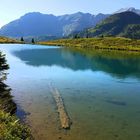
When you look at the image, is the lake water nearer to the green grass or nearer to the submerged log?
the submerged log

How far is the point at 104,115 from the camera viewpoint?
1437 inches

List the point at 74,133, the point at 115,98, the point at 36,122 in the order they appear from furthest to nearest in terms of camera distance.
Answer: the point at 115,98
the point at 36,122
the point at 74,133

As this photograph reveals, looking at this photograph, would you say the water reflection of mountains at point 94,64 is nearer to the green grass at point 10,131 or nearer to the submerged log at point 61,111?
the submerged log at point 61,111

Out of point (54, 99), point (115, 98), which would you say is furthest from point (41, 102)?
point (115, 98)

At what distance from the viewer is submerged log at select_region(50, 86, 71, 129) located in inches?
1259

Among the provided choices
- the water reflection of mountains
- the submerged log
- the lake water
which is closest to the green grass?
the lake water

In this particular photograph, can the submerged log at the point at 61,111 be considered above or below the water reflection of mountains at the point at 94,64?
above

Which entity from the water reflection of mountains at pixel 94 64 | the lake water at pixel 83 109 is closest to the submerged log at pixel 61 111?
the lake water at pixel 83 109

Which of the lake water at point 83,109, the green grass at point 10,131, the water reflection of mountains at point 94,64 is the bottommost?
the water reflection of mountains at point 94,64

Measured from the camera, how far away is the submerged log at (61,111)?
31972mm

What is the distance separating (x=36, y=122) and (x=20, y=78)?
32.0m

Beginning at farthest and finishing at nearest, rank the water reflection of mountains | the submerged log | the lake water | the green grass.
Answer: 1. the water reflection of mountains
2. the submerged log
3. the lake water
4. the green grass

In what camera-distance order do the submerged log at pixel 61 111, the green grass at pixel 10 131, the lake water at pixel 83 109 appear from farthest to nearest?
1. the submerged log at pixel 61 111
2. the lake water at pixel 83 109
3. the green grass at pixel 10 131

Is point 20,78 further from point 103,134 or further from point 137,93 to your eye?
point 103,134
